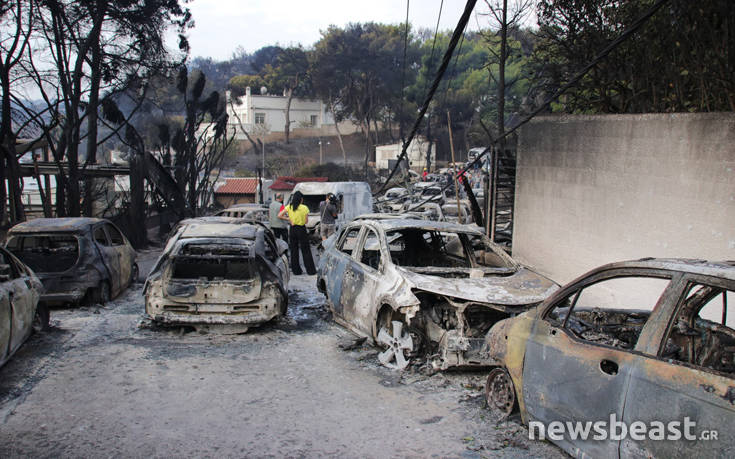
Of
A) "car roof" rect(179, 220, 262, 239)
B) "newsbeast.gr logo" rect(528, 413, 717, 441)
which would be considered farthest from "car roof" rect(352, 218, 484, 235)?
"newsbeast.gr logo" rect(528, 413, 717, 441)

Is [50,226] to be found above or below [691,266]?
below

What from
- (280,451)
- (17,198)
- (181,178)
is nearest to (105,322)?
(280,451)

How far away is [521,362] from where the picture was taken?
→ 4.70 meters

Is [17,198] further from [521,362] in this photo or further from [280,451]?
[521,362]

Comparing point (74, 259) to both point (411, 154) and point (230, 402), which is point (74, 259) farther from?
point (411, 154)

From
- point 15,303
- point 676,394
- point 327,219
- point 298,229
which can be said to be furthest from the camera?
point 327,219

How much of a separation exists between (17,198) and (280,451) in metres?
13.3

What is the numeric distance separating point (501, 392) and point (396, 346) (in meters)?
1.55

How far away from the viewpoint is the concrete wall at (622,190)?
7.15 meters

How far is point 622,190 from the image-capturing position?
27.5ft

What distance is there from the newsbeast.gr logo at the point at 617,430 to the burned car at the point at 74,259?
23.7 ft

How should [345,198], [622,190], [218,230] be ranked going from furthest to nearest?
[345,198] < [218,230] < [622,190]

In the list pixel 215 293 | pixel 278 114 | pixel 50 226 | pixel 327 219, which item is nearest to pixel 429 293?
pixel 215 293

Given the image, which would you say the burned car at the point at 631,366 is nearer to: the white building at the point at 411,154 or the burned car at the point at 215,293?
the burned car at the point at 215,293
